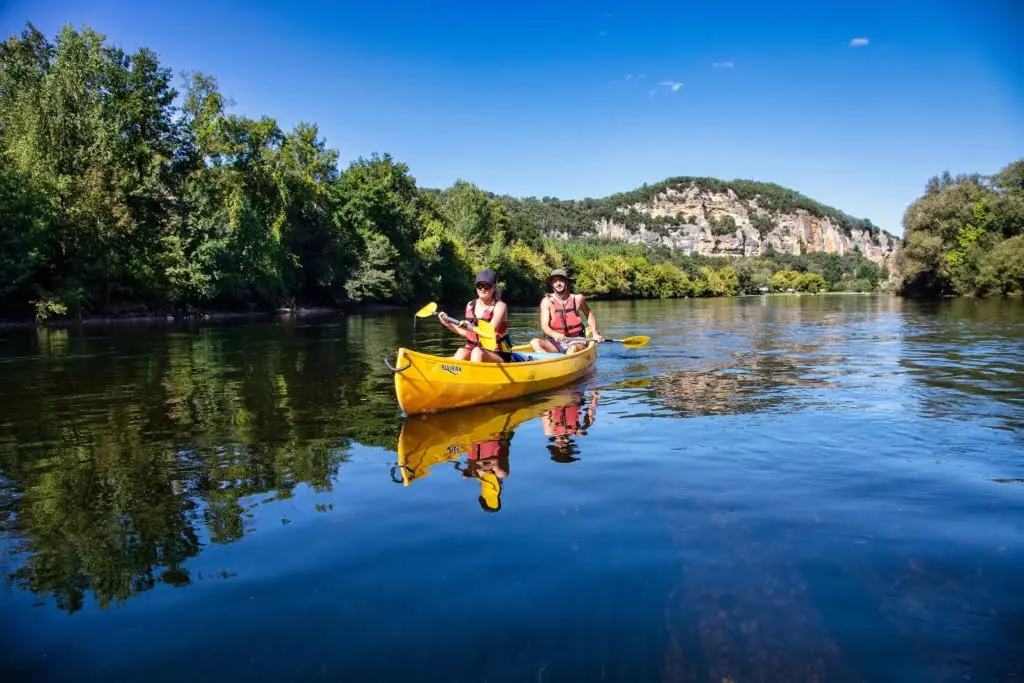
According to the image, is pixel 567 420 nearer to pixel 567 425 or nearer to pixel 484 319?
pixel 567 425

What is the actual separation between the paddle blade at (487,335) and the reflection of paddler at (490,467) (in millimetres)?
2408

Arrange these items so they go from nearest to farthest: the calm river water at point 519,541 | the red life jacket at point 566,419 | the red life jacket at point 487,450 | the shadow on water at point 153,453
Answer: the calm river water at point 519,541 < the shadow on water at point 153,453 < the red life jacket at point 487,450 < the red life jacket at point 566,419

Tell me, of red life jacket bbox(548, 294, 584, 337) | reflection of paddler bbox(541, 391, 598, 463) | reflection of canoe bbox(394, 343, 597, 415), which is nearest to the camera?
reflection of paddler bbox(541, 391, 598, 463)

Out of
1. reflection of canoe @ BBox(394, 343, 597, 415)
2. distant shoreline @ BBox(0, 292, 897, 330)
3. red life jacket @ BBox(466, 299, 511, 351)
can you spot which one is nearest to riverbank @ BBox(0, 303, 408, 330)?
distant shoreline @ BBox(0, 292, 897, 330)

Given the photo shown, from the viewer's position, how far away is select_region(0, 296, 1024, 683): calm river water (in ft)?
10.7

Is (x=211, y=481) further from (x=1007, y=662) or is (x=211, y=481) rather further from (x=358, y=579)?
(x=1007, y=662)

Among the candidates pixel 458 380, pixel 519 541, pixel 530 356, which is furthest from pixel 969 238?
pixel 519 541

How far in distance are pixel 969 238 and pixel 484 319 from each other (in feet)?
203

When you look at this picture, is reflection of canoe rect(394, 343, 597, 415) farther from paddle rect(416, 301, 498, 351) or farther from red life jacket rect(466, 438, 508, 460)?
red life jacket rect(466, 438, 508, 460)

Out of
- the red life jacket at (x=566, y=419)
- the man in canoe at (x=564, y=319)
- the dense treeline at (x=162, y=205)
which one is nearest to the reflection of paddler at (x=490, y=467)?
the red life jacket at (x=566, y=419)

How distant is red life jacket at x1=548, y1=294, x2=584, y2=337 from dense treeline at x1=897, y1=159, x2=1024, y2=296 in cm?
5194

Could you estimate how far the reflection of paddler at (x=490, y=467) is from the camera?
5609mm

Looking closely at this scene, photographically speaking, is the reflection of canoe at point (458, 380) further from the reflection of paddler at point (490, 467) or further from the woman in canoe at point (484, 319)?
the reflection of paddler at point (490, 467)

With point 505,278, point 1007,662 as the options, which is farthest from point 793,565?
point 505,278
